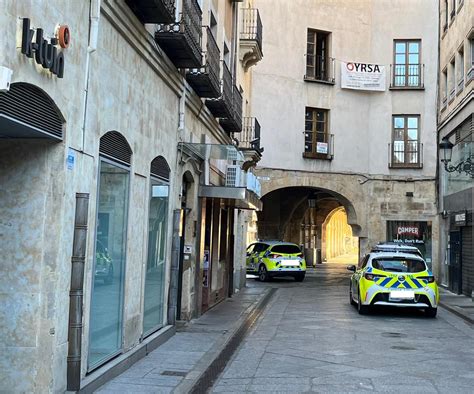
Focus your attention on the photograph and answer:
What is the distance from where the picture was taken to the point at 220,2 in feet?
48.0

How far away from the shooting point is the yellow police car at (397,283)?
45.9ft

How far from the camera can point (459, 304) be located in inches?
698

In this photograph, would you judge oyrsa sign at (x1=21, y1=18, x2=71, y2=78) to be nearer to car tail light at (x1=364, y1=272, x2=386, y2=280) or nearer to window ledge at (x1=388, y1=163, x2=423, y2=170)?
→ car tail light at (x1=364, y1=272, x2=386, y2=280)

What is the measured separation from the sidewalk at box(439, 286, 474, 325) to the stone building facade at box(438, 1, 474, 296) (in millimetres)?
411

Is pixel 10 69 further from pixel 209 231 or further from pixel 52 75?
pixel 209 231

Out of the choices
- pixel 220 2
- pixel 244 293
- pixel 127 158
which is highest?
pixel 220 2

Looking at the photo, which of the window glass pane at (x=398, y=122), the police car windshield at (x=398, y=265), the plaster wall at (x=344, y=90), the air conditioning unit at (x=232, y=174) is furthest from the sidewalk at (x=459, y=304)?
the window glass pane at (x=398, y=122)

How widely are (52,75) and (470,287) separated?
17825mm

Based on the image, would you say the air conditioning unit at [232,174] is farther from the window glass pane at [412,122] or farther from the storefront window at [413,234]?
the window glass pane at [412,122]

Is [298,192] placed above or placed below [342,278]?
above

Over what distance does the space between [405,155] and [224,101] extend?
669 inches

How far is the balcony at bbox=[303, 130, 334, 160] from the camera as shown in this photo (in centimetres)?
2814

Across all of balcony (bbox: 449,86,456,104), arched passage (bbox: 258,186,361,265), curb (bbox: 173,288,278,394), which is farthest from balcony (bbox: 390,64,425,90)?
curb (bbox: 173,288,278,394)

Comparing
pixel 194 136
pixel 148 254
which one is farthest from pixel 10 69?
pixel 194 136
